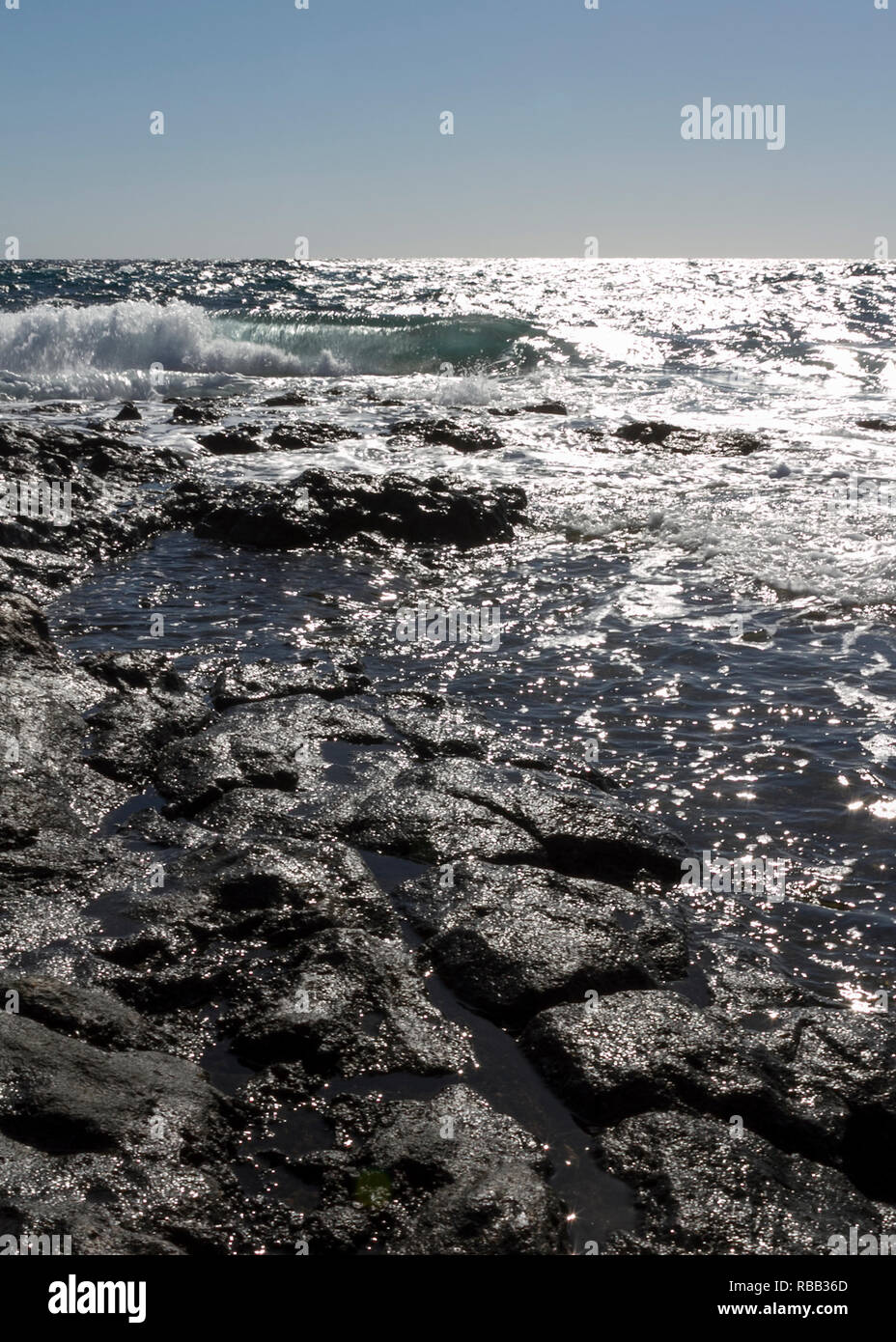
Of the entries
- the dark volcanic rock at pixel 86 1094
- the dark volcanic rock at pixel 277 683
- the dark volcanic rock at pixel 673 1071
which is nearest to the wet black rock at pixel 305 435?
the dark volcanic rock at pixel 277 683

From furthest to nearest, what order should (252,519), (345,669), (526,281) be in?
1. (526,281)
2. (252,519)
3. (345,669)

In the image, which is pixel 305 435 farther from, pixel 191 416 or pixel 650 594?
pixel 650 594

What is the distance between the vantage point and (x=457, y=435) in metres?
19.0

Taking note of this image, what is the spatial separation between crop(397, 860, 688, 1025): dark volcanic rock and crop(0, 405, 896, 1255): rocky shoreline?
0.5 inches

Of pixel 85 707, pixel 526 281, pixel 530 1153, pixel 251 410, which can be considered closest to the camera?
pixel 530 1153

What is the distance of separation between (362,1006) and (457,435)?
51.5 feet

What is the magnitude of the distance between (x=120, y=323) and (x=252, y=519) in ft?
81.7

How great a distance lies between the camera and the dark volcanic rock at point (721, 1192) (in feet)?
10.8

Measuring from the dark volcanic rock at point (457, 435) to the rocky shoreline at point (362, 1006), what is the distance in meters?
12.1

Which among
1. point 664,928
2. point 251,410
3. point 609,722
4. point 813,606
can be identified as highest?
point 251,410

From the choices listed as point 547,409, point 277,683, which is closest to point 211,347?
point 547,409

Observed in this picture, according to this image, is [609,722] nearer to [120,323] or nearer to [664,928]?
[664,928]

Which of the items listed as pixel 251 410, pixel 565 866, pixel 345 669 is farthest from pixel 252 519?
pixel 251 410
